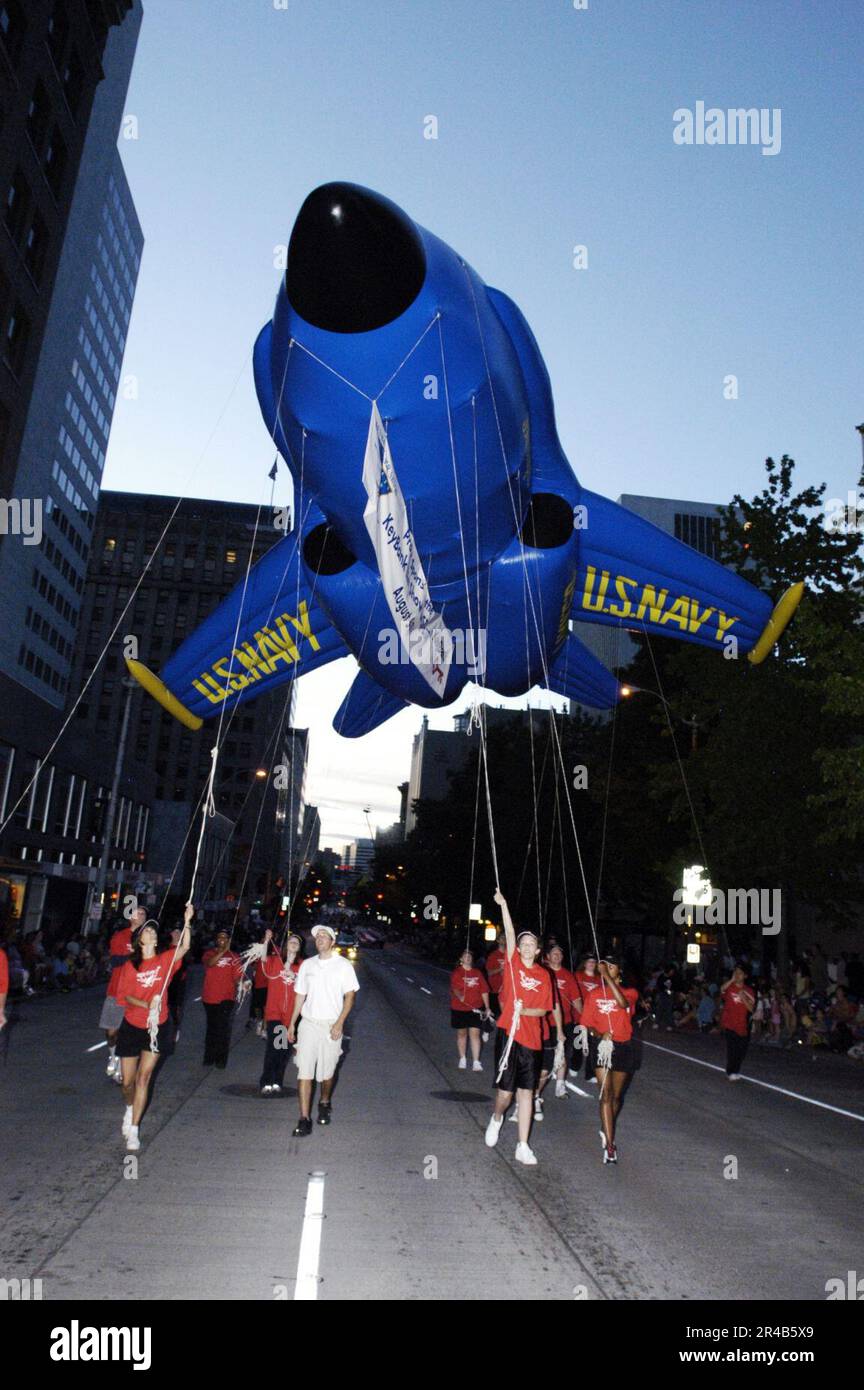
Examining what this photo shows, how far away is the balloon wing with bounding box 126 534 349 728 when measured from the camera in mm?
11375

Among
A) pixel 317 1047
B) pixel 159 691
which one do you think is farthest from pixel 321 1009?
pixel 159 691

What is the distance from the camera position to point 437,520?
8703 millimetres

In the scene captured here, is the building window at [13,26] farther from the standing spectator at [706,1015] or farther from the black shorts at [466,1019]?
the standing spectator at [706,1015]

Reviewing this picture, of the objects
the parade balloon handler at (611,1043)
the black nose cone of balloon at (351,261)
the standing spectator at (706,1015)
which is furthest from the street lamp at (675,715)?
the black nose cone of balloon at (351,261)

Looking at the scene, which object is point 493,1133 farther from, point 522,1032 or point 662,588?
point 662,588

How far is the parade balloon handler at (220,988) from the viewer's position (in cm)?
1044

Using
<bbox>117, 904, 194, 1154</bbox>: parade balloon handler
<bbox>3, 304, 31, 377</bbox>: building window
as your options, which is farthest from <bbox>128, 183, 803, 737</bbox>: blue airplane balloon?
<bbox>3, 304, 31, 377</bbox>: building window

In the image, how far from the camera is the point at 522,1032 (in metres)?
7.46

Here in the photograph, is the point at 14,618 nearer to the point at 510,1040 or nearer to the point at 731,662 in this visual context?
the point at 731,662

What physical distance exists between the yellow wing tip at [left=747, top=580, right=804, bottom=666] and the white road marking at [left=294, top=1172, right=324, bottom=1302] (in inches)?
301

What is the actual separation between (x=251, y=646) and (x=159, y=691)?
4.21 feet

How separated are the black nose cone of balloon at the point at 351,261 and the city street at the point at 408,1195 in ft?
19.5
